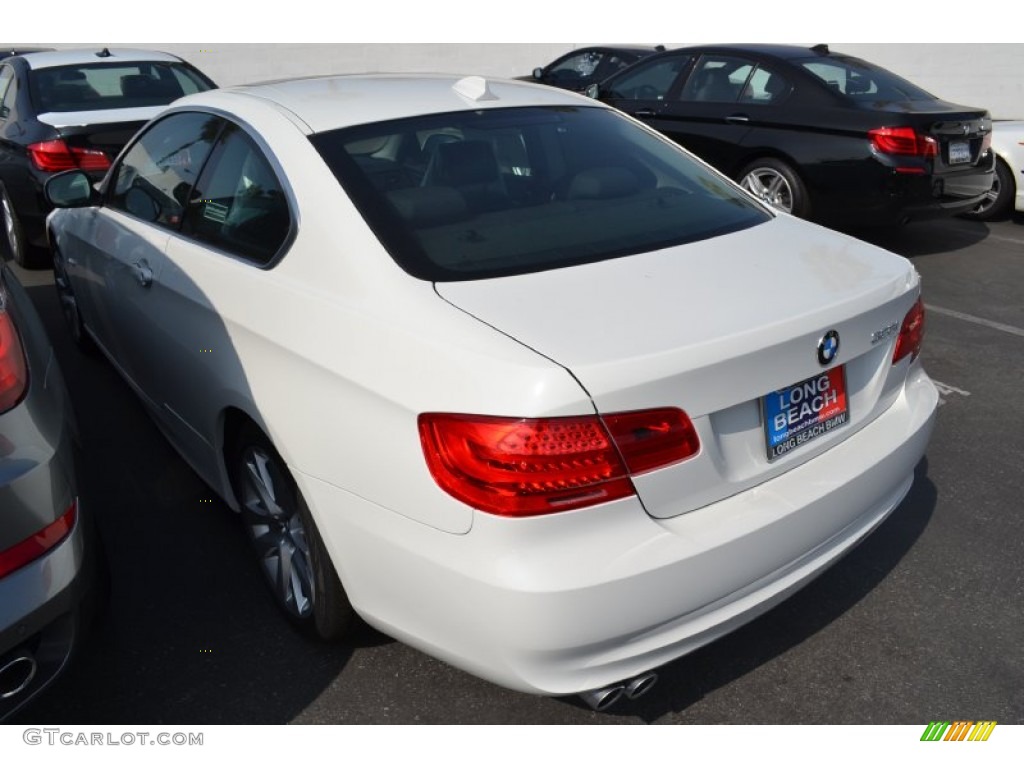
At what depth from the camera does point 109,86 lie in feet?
22.6

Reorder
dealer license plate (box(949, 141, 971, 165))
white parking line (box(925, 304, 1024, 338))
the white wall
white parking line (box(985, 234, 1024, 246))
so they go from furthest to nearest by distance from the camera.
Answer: the white wall → white parking line (box(985, 234, 1024, 246)) → dealer license plate (box(949, 141, 971, 165)) → white parking line (box(925, 304, 1024, 338))

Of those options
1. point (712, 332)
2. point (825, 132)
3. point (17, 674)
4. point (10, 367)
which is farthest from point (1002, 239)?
point (17, 674)

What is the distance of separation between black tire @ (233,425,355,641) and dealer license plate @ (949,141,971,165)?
19.1 feet

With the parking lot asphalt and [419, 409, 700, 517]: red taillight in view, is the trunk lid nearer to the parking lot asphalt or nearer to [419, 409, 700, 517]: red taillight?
[419, 409, 700, 517]: red taillight

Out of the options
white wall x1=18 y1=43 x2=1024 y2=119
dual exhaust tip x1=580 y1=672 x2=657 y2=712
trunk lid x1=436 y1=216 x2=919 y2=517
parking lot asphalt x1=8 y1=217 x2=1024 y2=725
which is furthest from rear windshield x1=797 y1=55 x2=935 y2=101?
white wall x1=18 y1=43 x2=1024 y2=119

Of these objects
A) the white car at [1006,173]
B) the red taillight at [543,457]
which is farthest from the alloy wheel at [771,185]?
the red taillight at [543,457]

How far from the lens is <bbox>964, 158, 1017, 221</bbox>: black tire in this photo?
27.2ft

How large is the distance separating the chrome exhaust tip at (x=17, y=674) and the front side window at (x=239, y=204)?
3.98 feet

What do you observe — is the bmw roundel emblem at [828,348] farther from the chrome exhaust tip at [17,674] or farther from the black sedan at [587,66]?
the black sedan at [587,66]

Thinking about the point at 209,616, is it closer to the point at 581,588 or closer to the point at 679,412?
the point at 581,588

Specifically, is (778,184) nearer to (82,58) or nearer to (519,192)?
(519,192)

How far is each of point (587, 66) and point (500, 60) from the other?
747 cm
